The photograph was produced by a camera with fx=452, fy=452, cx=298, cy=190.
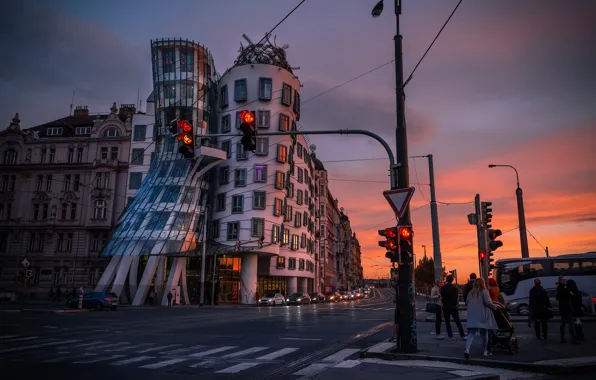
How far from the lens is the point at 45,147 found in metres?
63.2

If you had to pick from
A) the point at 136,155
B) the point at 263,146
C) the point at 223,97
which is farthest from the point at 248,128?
the point at 136,155

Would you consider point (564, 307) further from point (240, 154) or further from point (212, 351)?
Result: point (240, 154)

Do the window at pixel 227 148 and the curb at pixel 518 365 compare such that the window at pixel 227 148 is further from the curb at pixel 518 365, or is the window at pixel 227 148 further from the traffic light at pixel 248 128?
the curb at pixel 518 365

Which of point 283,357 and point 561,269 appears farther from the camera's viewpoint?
point 561,269

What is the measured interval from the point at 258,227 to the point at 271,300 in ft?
29.1

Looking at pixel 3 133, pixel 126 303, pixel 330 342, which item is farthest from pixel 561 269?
pixel 3 133

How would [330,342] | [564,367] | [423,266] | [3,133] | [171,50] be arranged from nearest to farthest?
[564,367] → [330,342] → [171,50] → [3,133] → [423,266]

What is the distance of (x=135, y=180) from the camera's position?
196 ft

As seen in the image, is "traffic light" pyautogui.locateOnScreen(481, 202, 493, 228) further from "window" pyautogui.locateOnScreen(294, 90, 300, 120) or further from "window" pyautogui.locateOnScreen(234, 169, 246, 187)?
"window" pyautogui.locateOnScreen(294, 90, 300, 120)

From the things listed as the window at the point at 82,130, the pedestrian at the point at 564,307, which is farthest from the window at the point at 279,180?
the pedestrian at the point at 564,307

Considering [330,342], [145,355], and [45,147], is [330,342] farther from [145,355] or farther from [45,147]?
[45,147]

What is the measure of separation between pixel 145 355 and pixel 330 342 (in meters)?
5.56

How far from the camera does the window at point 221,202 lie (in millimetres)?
55969

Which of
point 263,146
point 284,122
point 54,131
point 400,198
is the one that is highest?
point 54,131
